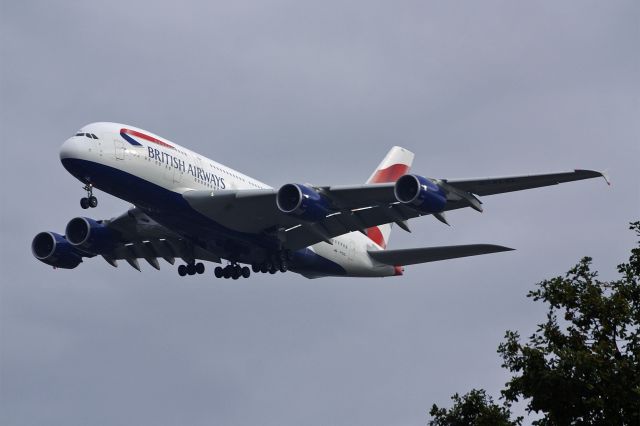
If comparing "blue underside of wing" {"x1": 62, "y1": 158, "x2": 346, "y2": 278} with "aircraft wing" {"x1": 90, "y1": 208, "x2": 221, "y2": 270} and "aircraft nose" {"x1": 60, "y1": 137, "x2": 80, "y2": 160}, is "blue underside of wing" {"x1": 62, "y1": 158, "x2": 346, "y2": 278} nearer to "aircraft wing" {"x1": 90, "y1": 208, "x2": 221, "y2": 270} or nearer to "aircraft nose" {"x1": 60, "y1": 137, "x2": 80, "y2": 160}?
"aircraft nose" {"x1": 60, "y1": 137, "x2": 80, "y2": 160}

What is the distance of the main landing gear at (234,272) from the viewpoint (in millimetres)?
53875

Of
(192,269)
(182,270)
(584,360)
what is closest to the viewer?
(584,360)

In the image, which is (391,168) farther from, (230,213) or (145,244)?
(230,213)

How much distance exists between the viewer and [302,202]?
46406mm

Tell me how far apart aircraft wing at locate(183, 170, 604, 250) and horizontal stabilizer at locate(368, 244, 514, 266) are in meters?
3.67

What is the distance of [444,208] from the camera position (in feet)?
151

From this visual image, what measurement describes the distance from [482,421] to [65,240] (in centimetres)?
3260

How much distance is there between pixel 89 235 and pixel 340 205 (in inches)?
526

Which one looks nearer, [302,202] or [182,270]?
[302,202]

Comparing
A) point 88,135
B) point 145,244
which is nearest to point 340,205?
point 88,135

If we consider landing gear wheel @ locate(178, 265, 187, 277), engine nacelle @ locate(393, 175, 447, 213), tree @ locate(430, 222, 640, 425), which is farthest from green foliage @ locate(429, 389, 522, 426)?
landing gear wheel @ locate(178, 265, 187, 277)

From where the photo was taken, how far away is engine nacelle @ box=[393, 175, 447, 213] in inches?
1762

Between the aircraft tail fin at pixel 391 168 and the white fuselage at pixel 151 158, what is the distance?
12331 mm

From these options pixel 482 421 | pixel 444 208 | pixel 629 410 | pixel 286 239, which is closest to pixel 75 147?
pixel 286 239
